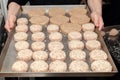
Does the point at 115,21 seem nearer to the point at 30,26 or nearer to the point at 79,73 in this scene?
the point at 30,26

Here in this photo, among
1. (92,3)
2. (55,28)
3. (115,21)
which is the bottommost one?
(115,21)

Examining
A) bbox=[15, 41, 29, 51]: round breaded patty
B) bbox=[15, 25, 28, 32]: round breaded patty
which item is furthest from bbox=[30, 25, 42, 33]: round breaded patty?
bbox=[15, 41, 29, 51]: round breaded patty

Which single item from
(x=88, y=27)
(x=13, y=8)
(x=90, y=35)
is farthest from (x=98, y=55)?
(x=13, y=8)

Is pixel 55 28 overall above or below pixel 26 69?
above

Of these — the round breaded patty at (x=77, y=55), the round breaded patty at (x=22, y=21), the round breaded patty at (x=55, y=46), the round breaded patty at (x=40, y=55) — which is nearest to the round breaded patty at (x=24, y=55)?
the round breaded patty at (x=40, y=55)

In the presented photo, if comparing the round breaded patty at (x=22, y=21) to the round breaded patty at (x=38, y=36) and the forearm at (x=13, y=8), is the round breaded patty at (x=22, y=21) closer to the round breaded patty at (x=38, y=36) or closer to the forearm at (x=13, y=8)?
the forearm at (x=13, y=8)

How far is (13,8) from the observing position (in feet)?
6.07

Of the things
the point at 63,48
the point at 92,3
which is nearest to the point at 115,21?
the point at 92,3

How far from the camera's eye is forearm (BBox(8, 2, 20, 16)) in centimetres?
181

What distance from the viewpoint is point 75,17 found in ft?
6.19

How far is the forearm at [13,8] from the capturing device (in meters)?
1.81

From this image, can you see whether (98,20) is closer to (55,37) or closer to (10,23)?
(55,37)

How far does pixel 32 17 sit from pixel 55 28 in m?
0.26

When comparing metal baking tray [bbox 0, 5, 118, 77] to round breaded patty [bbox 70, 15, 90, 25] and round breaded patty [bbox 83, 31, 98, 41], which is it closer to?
round breaded patty [bbox 83, 31, 98, 41]
